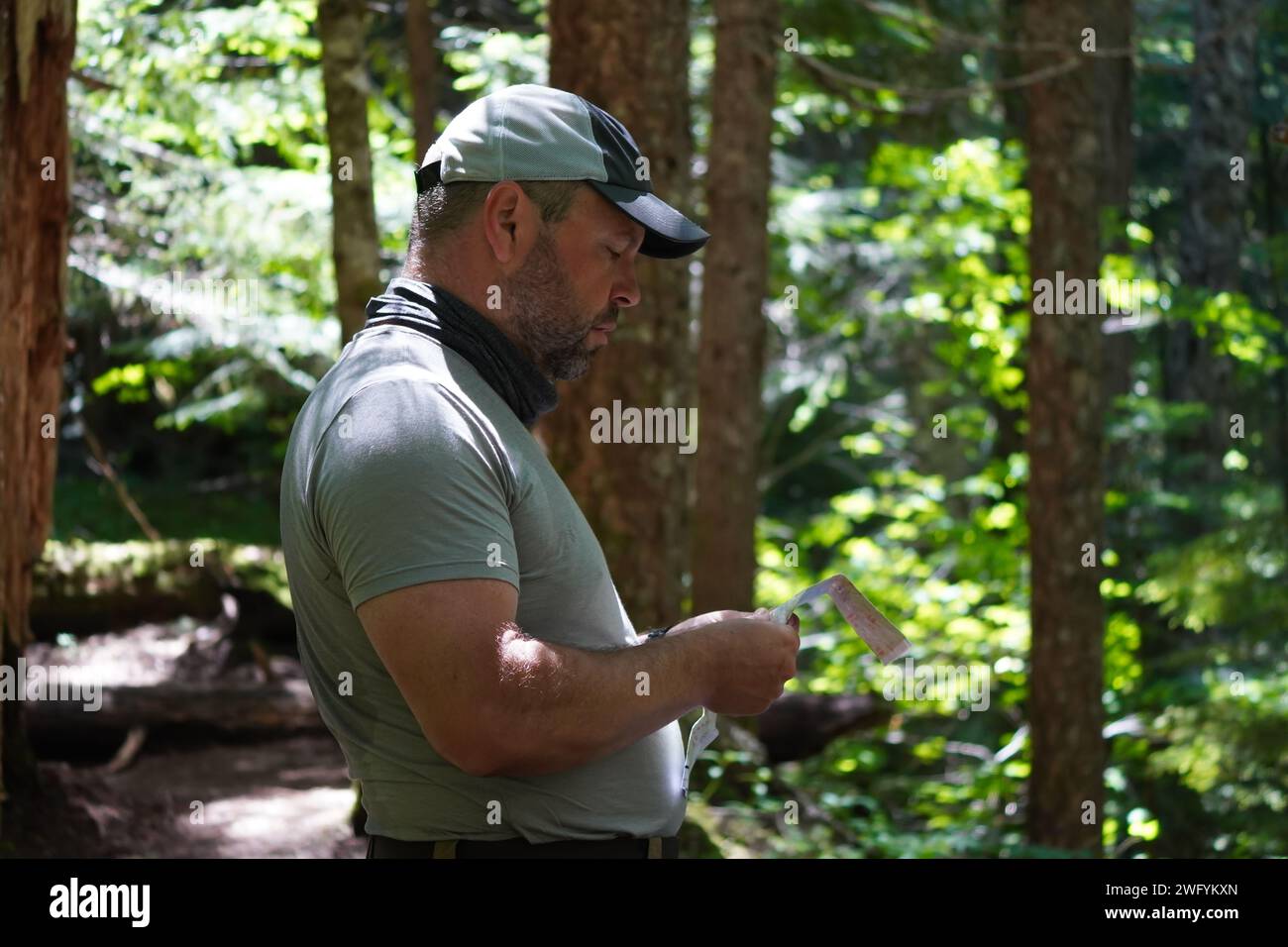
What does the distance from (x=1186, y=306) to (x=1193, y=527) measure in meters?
2.17

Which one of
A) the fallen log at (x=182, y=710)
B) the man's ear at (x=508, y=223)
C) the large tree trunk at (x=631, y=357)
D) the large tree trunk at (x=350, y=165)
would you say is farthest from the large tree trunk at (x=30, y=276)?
the man's ear at (x=508, y=223)

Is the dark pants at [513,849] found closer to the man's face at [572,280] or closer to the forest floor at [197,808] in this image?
the man's face at [572,280]

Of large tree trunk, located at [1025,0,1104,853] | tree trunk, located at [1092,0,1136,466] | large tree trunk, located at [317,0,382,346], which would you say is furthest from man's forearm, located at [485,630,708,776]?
tree trunk, located at [1092,0,1136,466]

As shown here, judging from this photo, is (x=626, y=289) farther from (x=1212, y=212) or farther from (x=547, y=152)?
(x=1212, y=212)

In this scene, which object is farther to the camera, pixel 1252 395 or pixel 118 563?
pixel 1252 395

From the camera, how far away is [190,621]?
1139cm

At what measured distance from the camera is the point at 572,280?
243 cm

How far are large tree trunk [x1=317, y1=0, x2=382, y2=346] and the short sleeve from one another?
5005 millimetres

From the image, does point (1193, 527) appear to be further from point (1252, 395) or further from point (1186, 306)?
point (1252, 395)

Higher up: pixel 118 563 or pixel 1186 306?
pixel 1186 306

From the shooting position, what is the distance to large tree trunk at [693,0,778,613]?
10117mm

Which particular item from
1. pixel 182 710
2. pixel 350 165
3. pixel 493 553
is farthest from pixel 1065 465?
pixel 493 553

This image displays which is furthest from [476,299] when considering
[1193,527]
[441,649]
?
[1193,527]

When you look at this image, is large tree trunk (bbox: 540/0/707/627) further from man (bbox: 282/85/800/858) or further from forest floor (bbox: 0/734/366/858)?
man (bbox: 282/85/800/858)
